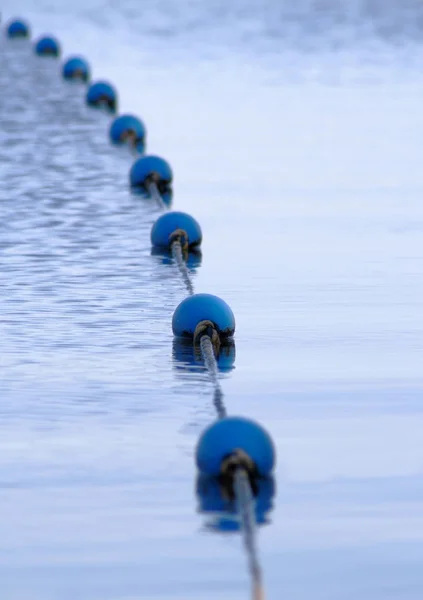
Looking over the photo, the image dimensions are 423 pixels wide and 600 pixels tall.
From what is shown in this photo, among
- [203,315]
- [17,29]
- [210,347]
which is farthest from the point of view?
[17,29]

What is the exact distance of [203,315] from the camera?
279 inches

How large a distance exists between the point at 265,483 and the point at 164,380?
1.43m

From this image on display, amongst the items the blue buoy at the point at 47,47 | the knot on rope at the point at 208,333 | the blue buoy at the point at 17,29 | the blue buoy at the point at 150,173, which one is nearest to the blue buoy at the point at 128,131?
the blue buoy at the point at 150,173

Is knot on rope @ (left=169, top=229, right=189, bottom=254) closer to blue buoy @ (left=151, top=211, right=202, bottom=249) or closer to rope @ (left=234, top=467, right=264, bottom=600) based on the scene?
blue buoy @ (left=151, top=211, right=202, bottom=249)

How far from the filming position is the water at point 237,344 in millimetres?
4605

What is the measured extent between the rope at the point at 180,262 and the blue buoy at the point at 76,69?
10.4 m

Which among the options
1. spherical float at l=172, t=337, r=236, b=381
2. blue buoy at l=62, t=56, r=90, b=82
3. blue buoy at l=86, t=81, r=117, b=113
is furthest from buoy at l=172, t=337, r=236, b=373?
blue buoy at l=62, t=56, r=90, b=82

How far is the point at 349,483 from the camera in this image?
17.1ft

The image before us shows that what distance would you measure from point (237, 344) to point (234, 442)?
217cm

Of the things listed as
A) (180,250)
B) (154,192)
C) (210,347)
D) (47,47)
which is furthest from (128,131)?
(47,47)

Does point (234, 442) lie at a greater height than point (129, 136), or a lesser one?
lesser

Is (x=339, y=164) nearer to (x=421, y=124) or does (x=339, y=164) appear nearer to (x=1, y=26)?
(x=421, y=124)

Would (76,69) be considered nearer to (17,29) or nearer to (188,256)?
(17,29)

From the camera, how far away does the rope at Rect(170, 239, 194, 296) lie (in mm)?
8336
